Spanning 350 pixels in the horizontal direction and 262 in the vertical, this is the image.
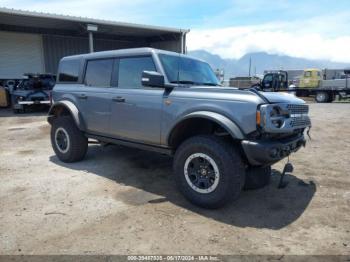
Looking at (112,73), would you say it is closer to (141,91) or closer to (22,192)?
(141,91)

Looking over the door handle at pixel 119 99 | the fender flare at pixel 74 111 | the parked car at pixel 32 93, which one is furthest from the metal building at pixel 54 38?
the door handle at pixel 119 99

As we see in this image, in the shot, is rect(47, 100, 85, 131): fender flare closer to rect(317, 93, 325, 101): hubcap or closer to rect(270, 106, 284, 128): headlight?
rect(270, 106, 284, 128): headlight

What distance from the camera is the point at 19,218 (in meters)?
3.81

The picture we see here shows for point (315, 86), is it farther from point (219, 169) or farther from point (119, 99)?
point (219, 169)

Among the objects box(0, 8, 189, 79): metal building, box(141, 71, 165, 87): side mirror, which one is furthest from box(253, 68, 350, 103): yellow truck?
box(141, 71, 165, 87): side mirror

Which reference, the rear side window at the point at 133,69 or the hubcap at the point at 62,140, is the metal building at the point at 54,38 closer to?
the hubcap at the point at 62,140

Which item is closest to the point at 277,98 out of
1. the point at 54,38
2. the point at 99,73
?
the point at 99,73

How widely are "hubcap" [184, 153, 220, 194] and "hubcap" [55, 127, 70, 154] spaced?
2917mm

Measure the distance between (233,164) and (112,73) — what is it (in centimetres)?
274

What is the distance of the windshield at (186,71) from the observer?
15.5 feet

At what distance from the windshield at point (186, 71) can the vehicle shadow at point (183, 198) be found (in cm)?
166

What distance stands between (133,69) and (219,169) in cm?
224

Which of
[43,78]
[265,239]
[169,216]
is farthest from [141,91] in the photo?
[43,78]

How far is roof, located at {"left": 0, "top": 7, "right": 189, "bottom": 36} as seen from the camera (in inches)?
742
